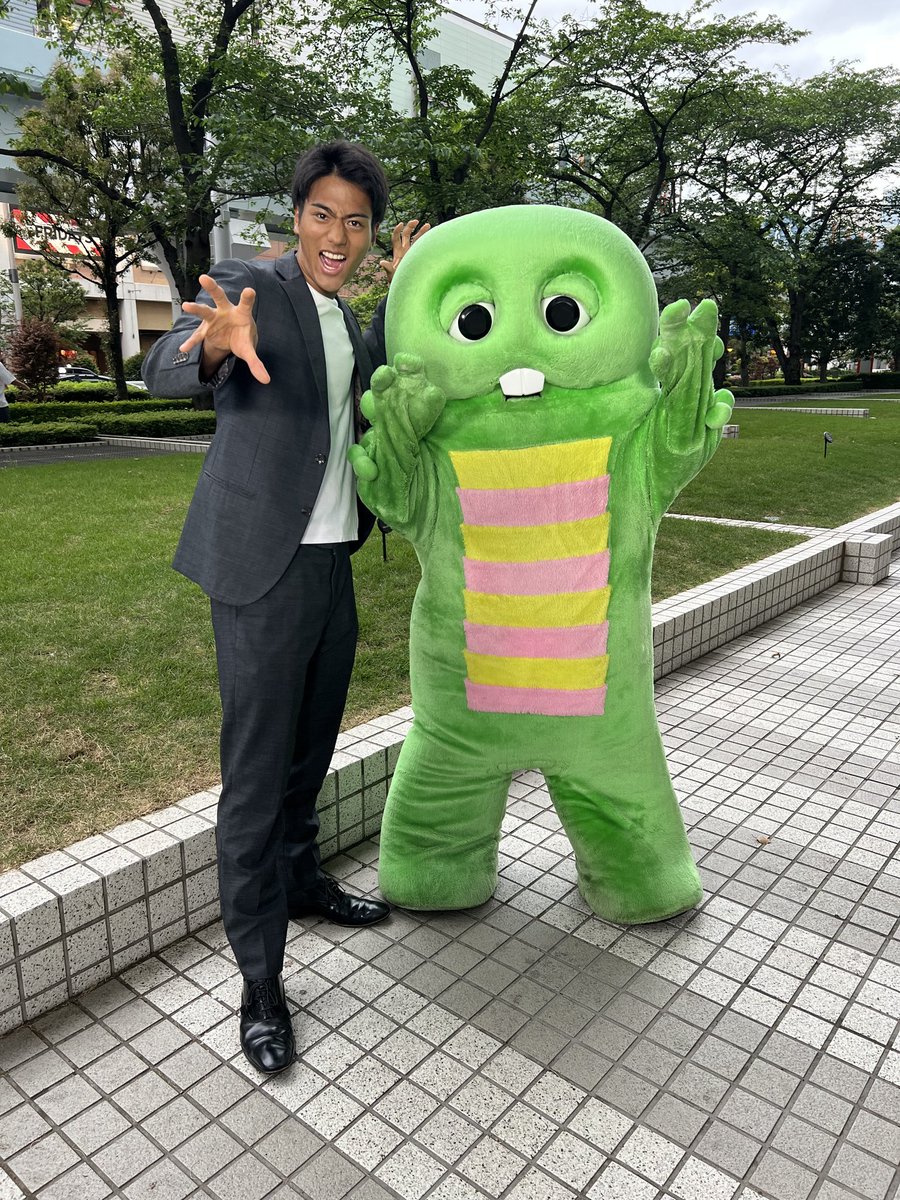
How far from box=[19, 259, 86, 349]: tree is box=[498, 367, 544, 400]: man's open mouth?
31975 mm

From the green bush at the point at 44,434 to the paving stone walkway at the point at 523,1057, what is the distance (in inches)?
626

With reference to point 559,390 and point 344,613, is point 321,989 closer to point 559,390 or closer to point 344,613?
point 344,613

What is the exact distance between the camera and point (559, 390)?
2.44m

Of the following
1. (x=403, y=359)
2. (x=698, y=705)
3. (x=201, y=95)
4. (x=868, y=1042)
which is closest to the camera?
(x=403, y=359)

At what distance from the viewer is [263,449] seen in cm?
230

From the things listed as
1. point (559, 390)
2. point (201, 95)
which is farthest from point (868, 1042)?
point (201, 95)

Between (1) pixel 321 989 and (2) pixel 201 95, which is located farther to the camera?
(2) pixel 201 95

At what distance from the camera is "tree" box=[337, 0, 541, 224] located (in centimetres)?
1171

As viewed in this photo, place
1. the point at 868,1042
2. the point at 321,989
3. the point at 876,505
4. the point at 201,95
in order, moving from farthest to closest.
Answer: the point at 201,95 → the point at 876,505 → the point at 321,989 → the point at 868,1042

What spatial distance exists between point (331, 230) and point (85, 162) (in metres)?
19.7

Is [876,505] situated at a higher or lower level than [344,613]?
lower

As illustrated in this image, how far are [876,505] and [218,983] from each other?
29.2 ft

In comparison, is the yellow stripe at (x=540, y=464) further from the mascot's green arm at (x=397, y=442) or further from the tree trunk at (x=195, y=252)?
the tree trunk at (x=195, y=252)

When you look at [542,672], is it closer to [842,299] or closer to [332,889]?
[332,889]
